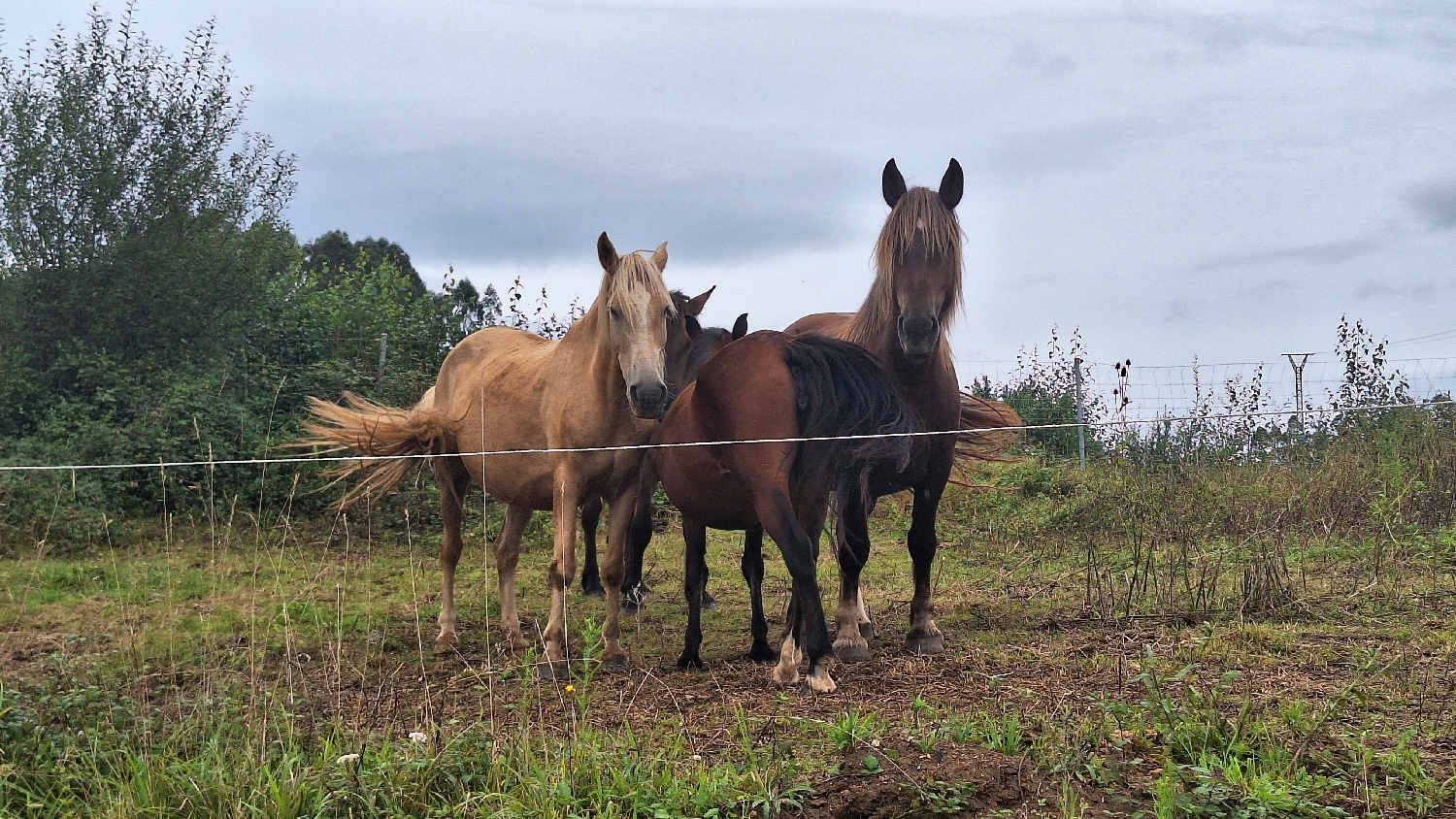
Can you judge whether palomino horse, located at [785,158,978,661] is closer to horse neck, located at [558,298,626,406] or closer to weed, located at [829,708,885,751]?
horse neck, located at [558,298,626,406]

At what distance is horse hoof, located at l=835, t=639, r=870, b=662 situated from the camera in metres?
5.84

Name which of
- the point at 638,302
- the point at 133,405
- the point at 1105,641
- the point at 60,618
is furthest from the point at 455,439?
the point at 133,405

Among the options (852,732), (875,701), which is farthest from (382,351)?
(852,732)

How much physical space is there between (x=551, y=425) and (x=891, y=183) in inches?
96.1

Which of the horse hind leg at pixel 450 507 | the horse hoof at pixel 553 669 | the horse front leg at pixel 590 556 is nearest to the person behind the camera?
the horse hoof at pixel 553 669

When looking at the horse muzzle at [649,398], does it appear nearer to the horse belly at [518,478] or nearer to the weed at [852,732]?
the horse belly at [518,478]

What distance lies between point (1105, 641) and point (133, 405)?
1007 cm

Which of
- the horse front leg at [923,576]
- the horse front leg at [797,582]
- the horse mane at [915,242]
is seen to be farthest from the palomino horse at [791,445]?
the horse front leg at [923,576]

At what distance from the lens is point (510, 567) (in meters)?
6.98

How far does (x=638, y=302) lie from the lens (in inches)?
219

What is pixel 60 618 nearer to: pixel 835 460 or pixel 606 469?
pixel 606 469

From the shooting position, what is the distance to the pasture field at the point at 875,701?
340 cm

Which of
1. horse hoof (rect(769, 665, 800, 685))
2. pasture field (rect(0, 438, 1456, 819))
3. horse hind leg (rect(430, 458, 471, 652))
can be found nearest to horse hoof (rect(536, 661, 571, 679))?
pasture field (rect(0, 438, 1456, 819))

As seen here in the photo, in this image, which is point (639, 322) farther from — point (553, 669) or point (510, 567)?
point (510, 567)
